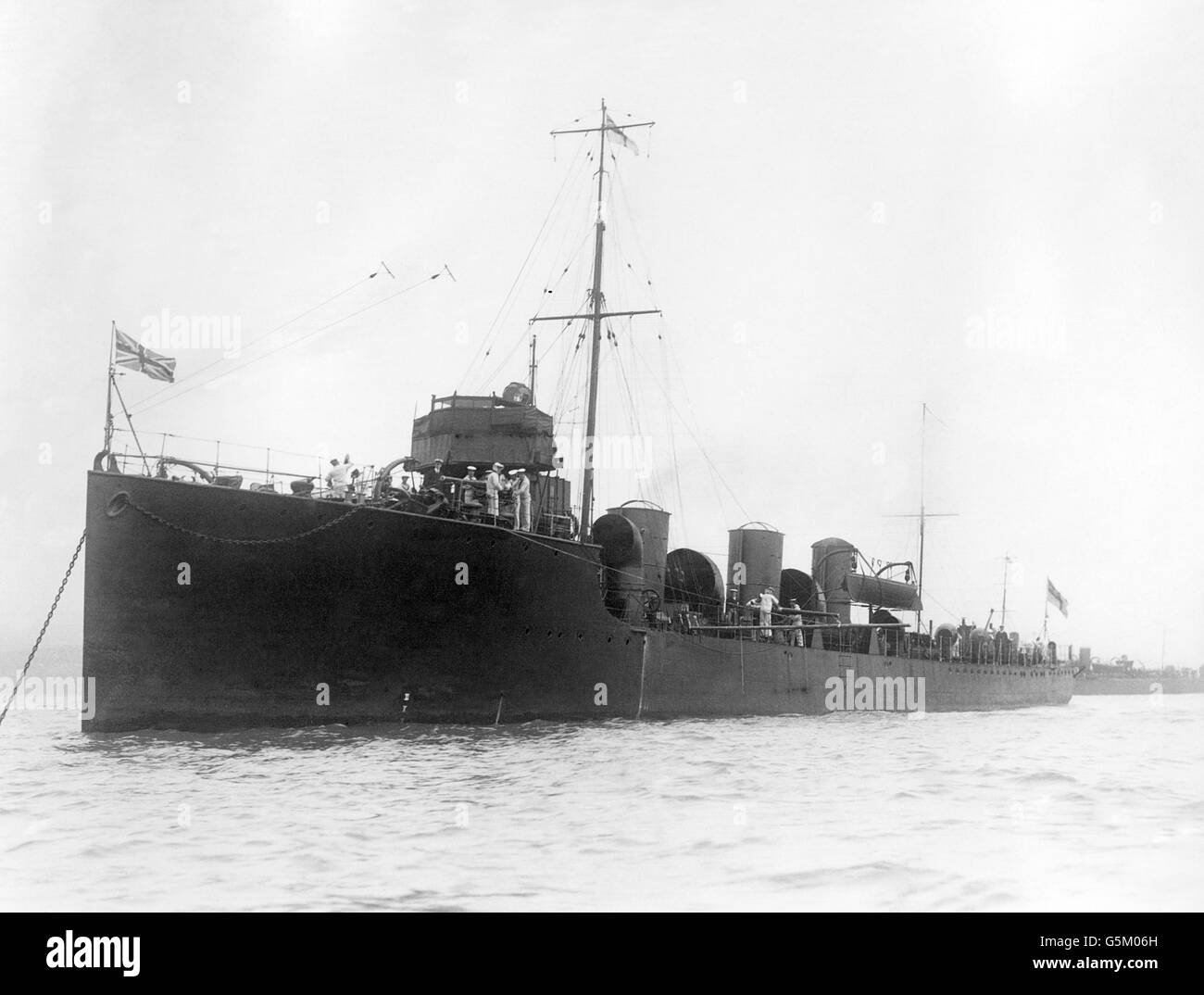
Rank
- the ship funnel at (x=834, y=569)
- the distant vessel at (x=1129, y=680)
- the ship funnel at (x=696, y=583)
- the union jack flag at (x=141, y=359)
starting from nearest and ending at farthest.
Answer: the union jack flag at (x=141, y=359) → the ship funnel at (x=696, y=583) → the ship funnel at (x=834, y=569) → the distant vessel at (x=1129, y=680)

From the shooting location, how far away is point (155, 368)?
16.2m

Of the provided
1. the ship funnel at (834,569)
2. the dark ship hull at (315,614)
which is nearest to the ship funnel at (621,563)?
the dark ship hull at (315,614)

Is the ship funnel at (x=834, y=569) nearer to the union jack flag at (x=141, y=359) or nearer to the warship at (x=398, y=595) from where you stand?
→ the warship at (x=398, y=595)

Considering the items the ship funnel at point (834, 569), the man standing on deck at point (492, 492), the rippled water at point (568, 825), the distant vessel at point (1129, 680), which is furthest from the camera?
the distant vessel at point (1129, 680)

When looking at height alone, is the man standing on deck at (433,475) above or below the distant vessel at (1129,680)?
above

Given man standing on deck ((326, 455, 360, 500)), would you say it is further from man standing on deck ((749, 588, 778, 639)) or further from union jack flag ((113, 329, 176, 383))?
man standing on deck ((749, 588, 778, 639))

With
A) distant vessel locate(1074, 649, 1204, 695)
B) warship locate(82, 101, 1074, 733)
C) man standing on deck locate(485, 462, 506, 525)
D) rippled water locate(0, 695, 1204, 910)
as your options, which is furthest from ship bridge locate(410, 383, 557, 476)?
distant vessel locate(1074, 649, 1204, 695)

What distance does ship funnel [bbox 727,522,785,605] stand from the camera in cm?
3088

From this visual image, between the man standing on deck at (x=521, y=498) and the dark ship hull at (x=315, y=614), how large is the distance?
712mm

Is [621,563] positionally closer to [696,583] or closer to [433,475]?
[696,583]

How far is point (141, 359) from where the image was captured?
16047mm

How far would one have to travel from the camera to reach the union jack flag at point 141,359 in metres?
15.9

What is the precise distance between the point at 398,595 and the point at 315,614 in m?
1.41
